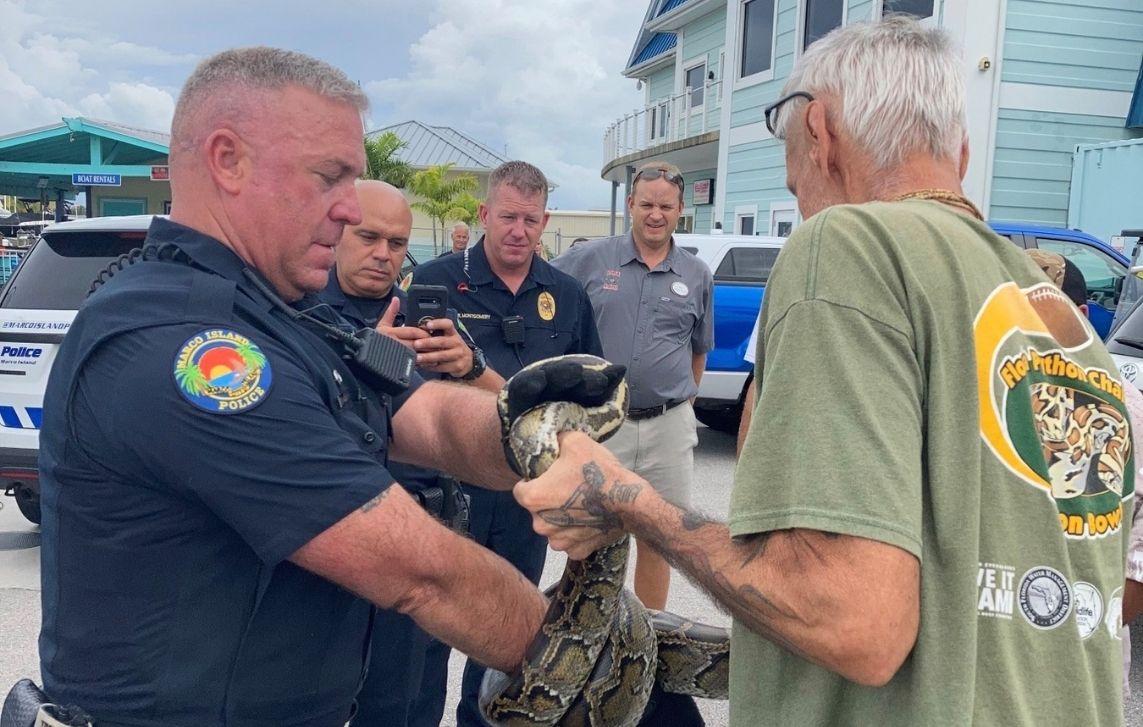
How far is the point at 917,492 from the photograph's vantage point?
1.40 metres

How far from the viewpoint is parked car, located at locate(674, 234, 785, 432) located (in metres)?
9.39

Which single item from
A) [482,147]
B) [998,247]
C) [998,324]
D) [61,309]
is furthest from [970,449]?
[482,147]

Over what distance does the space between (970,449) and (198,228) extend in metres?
1.63

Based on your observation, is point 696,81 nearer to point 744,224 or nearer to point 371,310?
point 744,224

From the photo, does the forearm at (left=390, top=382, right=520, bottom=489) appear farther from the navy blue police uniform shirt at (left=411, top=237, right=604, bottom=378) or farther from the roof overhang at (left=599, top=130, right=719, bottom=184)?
the roof overhang at (left=599, top=130, right=719, bottom=184)

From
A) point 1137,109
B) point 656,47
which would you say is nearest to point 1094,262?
point 1137,109

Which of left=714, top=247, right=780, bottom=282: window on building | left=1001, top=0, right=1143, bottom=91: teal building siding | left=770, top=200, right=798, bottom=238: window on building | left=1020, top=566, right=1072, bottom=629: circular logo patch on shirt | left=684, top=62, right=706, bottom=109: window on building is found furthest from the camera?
left=684, top=62, right=706, bottom=109: window on building

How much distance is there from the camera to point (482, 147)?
156 ft

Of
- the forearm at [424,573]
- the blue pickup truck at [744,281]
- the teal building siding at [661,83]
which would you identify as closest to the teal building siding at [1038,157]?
the blue pickup truck at [744,281]

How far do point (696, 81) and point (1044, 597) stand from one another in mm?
20377

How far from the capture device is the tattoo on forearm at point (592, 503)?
1.70 m

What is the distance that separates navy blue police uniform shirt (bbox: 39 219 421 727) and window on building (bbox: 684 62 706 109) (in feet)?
62.6

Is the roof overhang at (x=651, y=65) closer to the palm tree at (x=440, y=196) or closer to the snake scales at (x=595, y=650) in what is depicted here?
the palm tree at (x=440, y=196)

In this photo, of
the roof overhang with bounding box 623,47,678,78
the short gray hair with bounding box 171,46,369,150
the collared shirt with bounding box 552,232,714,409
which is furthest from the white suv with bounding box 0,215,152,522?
the roof overhang with bounding box 623,47,678,78
